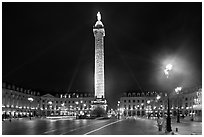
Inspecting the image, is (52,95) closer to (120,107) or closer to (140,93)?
(120,107)

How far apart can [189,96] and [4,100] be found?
78.9 m

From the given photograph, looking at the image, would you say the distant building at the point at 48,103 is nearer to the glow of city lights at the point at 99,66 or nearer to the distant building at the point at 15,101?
the distant building at the point at 15,101

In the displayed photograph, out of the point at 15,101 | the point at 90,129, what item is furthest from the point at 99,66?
the point at 90,129

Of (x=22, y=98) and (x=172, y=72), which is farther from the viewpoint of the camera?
(x=22, y=98)

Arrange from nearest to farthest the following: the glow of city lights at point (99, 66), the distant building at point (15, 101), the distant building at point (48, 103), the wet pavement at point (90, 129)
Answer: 1. the wet pavement at point (90, 129)
2. the glow of city lights at point (99, 66)
3. the distant building at point (15, 101)
4. the distant building at point (48, 103)

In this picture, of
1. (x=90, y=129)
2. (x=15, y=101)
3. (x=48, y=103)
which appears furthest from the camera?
(x=48, y=103)

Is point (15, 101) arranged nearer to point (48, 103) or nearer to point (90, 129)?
point (48, 103)

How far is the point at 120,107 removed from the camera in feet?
596

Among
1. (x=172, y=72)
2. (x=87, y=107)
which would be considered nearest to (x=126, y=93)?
(x=87, y=107)

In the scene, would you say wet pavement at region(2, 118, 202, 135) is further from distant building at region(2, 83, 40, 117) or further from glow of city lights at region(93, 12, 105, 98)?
distant building at region(2, 83, 40, 117)

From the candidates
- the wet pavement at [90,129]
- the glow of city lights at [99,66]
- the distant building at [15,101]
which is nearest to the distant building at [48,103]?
the distant building at [15,101]

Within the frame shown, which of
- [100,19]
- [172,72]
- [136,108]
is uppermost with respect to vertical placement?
[100,19]

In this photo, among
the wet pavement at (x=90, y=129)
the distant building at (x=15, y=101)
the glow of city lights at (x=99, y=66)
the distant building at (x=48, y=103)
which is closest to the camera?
the wet pavement at (x=90, y=129)

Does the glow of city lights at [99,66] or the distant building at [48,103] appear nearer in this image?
the glow of city lights at [99,66]
